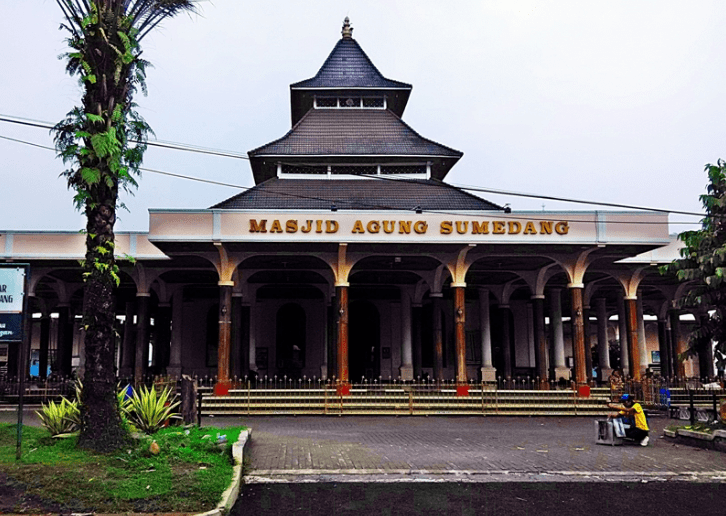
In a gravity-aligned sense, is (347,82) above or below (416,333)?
above

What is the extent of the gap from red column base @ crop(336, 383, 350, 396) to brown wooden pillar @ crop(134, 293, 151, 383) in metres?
9.30

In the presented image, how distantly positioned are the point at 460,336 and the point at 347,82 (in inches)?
509

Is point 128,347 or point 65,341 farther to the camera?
point 128,347

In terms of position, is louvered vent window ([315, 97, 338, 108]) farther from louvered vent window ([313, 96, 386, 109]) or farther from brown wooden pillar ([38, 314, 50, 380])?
brown wooden pillar ([38, 314, 50, 380])

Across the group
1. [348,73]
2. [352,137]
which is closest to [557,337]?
[352,137]

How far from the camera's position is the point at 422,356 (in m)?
30.3

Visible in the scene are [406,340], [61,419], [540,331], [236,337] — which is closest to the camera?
[61,419]

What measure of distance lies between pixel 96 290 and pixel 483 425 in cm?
1090

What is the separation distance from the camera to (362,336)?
2973cm

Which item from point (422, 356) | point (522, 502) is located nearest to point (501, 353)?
point (422, 356)

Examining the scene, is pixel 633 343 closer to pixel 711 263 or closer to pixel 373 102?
pixel 711 263

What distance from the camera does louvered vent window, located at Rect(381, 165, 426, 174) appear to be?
26.3m

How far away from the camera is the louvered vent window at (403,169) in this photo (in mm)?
26312

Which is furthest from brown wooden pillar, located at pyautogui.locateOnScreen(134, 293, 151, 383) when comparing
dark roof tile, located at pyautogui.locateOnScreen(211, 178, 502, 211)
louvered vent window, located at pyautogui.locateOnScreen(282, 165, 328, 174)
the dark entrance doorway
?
the dark entrance doorway
